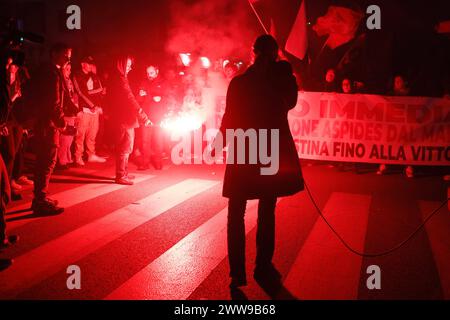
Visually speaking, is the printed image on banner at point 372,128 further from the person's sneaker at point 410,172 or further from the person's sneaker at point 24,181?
the person's sneaker at point 24,181

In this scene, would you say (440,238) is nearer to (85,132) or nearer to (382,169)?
(382,169)

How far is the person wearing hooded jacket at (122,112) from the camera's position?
8.28m

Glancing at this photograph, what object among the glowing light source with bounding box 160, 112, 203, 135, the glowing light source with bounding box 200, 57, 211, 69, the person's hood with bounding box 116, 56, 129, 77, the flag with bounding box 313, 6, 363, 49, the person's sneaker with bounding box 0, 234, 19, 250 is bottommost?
the person's sneaker with bounding box 0, 234, 19, 250

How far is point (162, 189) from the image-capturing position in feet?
26.2

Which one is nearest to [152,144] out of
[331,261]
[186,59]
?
[186,59]

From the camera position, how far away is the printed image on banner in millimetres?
9672

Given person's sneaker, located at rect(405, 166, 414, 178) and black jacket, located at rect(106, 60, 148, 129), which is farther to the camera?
person's sneaker, located at rect(405, 166, 414, 178)

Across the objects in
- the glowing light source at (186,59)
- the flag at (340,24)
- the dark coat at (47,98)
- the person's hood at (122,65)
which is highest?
the flag at (340,24)

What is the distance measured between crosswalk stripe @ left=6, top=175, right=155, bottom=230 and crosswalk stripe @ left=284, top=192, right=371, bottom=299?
361 centimetres

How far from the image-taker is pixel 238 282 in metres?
4.09

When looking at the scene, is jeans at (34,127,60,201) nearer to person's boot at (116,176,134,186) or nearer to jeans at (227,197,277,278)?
person's boot at (116,176,134,186)

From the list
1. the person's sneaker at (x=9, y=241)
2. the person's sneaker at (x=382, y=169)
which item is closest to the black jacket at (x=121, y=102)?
the person's sneaker at (x=9, y=241)

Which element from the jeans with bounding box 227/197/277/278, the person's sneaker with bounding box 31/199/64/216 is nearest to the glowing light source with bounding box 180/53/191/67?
the person's sneaker with bounding box 31/199/64/216

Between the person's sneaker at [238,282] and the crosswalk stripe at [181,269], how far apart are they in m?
0.33
